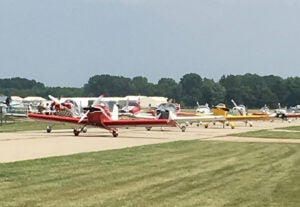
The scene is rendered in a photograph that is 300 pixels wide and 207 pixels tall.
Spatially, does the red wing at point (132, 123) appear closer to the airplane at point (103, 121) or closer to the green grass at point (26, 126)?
the airplane at point (103, 121)

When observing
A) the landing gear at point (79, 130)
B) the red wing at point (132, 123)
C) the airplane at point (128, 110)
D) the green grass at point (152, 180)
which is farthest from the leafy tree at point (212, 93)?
the green grass at point (152, 180)

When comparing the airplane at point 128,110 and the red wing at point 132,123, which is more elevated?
the airplane at point 128,110

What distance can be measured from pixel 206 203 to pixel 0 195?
138 inches

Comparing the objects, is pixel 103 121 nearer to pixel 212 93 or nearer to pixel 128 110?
pixel 128 110

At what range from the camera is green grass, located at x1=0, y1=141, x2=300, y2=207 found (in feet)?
37.3

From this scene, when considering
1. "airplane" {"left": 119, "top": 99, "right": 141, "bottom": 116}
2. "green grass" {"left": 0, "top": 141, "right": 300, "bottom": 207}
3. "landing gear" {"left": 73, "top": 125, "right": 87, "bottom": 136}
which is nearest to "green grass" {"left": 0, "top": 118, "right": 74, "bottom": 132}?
"landing gear" {"left": 73, "top": 125, "right": 87, "bottom": 136}

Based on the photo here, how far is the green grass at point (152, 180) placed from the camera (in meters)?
11.4

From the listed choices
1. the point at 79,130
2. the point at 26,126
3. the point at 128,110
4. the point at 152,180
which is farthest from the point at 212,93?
the point at 152,180

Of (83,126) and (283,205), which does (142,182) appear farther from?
(83,126)

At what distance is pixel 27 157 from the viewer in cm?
1962

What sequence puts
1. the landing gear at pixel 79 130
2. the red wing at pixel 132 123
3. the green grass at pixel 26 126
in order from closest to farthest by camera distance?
1. the landing gear at pixel 79 130
2. the red wing at pixel 132 123
3. the green grass at pixel 26 126

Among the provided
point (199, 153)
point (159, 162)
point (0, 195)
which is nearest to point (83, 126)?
point (199, 153)

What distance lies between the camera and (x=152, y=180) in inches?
555

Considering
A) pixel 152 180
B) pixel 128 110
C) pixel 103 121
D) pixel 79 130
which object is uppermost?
pixel 128 110
